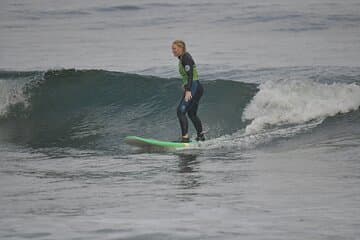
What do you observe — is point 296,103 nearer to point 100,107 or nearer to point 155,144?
point 155,144

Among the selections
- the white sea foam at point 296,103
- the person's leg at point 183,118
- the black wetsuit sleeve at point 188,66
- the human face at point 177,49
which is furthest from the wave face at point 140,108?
the human face at point 177,49

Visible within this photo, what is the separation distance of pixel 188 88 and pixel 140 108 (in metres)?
5.16

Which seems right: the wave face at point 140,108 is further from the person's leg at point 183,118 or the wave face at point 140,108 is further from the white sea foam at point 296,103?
the person's leg at point 183,118

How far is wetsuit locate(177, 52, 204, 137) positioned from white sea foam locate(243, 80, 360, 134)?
1849 millimetres

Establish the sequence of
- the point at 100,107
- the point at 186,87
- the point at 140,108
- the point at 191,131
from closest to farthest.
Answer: the point at 186,87 → the point at 191,131 → the point at 140,108 → the point at 100,107

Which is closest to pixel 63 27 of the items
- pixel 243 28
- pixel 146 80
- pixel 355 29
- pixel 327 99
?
pixel 243 28

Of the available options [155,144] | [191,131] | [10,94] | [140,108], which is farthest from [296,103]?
[10,94]

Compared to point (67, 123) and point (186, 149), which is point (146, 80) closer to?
point (67, 123)

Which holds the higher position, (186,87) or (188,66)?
(188,66)

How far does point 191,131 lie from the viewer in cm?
1554

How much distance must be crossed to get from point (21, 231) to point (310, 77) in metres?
14.5

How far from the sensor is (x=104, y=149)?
14.1 meters

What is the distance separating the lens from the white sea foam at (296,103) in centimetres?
1556

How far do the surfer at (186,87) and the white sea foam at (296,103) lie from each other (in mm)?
1864
